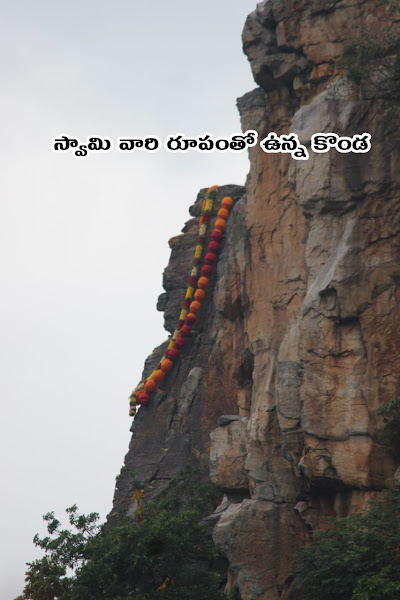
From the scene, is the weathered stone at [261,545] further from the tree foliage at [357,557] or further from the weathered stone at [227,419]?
the weathered stone at [227,419]

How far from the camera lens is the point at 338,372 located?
19812 millimetres

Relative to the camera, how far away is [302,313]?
20.8 meters

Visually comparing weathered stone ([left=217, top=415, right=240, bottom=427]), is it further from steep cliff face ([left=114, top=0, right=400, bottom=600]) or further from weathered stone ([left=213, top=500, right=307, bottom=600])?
weathered stone ([left=213, top=500, right=307, bottom=600])

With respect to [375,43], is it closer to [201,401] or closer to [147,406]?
[201,401]

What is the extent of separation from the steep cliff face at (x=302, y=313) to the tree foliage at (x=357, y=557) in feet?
3.72

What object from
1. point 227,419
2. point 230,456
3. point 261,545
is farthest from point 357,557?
point 227,419

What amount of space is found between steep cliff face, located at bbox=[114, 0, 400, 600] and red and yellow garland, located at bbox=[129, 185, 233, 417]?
1766 mm

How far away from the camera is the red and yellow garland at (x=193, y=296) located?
32.0 metres

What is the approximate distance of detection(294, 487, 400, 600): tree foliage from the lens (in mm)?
15531

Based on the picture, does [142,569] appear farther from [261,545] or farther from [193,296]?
[193,296]

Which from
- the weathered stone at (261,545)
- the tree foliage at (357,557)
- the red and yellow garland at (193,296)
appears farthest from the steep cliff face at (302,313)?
the red and yellow garland at (193,296)

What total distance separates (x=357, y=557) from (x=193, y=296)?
17.4 m

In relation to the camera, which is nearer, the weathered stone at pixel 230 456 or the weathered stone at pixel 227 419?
the weathered stone at pixel 230 456

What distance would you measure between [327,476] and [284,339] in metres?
5.19
